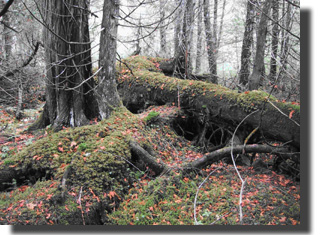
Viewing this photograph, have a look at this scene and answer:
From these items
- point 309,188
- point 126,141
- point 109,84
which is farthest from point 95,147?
point 309,188

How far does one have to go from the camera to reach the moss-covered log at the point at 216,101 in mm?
3443

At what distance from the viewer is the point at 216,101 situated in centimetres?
467

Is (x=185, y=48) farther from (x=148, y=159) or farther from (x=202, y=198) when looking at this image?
(x=202, y=198)

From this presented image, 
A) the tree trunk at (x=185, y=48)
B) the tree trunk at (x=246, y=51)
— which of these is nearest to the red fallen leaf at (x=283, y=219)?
the tree trunk at (x=185, y=48)

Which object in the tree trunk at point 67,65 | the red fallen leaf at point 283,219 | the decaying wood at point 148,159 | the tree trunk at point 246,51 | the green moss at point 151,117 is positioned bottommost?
the red fallen leaf at point 283,219

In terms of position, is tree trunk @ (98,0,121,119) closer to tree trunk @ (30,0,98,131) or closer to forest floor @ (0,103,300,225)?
tree trunk @ (30,0,98,131)

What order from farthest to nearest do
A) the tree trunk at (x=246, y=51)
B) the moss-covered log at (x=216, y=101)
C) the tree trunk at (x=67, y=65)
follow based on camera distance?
the tree trunk at (x=246, y=51) → the tree trunk at (x=67, y=65) → the moss-covered log at (x=216, y=101)

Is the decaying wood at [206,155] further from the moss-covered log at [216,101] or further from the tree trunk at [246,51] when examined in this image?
the tree trunk at [246,51]

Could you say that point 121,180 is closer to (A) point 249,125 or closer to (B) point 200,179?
(B) point 200,179

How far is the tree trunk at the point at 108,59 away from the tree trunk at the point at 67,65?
23cm

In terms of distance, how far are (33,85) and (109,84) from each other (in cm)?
629

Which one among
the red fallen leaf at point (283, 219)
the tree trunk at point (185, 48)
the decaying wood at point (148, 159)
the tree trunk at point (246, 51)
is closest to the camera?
the red fallen leaf at point (283, 219)

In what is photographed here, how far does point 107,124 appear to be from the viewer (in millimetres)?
4348

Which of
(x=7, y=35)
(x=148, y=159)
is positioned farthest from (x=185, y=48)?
(x=7, y=35)
